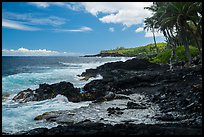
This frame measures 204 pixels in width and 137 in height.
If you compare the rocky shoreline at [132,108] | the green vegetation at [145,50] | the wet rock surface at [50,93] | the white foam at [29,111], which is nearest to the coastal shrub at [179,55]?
the rocky shoreline at [132,108]

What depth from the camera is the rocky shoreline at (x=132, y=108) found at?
7598 mm

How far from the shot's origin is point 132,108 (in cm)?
1390

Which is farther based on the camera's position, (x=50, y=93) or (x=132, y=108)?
(x=50, y=93)

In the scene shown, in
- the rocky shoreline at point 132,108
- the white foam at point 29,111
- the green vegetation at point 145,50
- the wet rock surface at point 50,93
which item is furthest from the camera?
the green vegetation at point 145,50

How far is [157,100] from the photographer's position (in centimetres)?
1552

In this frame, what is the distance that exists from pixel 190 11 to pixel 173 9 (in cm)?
150

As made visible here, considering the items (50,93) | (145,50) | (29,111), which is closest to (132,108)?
(29,111)

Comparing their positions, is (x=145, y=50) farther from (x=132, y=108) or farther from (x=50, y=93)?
(x=132, y=108)

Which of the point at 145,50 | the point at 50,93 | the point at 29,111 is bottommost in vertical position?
the point at 29,111

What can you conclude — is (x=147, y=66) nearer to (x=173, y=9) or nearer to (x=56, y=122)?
(x=173, y=9)

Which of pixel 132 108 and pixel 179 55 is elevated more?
pixel 179 55

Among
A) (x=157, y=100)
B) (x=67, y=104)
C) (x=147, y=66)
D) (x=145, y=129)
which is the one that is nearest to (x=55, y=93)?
(x=67, y=104)

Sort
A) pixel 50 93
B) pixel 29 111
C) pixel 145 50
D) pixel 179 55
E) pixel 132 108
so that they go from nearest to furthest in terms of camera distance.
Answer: pixel 132 108 < pixel 29 111 < pixel 50 93 < pixel 179 55 < pixel 145 50

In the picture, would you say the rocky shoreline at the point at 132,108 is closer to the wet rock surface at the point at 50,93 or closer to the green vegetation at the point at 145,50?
the wet rock surface at the point at 50,93
